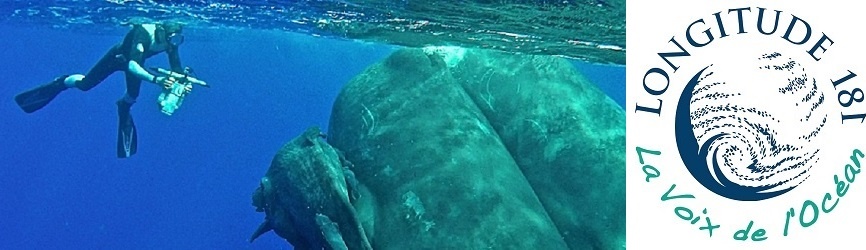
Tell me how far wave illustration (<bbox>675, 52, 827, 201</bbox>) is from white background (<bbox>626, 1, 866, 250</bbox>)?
95 mm

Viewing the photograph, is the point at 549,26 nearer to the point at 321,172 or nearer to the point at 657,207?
the point at 657,207

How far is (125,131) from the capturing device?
35.4 ft

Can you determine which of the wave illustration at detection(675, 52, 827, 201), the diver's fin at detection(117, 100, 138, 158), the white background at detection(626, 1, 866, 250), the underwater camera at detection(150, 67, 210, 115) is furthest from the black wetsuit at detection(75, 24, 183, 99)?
the wave illustration at detection(675, 52, 827, 201)

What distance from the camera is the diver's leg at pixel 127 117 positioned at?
9.65 meters

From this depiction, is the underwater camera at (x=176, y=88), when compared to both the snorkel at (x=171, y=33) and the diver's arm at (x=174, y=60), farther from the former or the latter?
the snorkel at (x=171, y=33)

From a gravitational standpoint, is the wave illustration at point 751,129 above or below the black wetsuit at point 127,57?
below

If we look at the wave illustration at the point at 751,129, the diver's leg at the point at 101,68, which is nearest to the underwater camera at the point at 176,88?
the diver's leg at the point at 101,68

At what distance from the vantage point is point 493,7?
22.3 feet

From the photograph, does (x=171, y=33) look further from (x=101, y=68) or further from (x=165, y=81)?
(x=101, y=68)

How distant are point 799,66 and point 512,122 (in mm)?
2752

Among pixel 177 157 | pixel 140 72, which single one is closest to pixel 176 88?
pixel 140 72

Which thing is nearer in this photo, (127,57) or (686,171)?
(686,171)

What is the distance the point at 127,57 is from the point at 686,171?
25.1ft

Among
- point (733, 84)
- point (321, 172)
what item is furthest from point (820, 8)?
point (321, 172)
